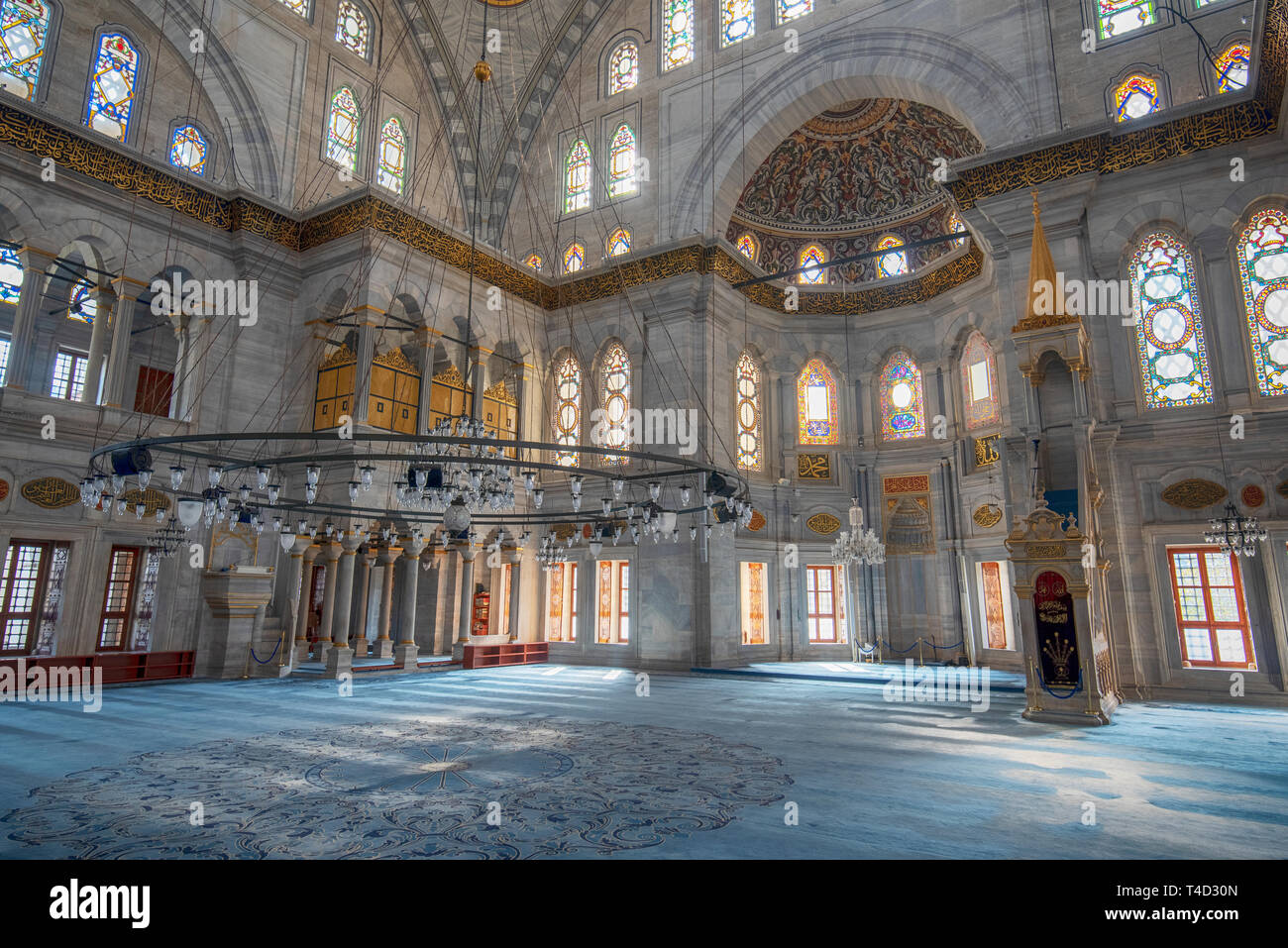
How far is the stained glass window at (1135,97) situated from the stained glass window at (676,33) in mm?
8670

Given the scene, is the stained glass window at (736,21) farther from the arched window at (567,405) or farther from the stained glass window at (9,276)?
the stained glass window at (9,276)

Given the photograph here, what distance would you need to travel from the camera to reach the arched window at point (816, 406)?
1681cm

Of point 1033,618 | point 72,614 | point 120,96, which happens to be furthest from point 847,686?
point 120,96

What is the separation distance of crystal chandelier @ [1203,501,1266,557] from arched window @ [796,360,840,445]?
8089 millimetres

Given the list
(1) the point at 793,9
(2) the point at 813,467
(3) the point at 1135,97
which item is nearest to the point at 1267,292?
(3) the point at 1135,97

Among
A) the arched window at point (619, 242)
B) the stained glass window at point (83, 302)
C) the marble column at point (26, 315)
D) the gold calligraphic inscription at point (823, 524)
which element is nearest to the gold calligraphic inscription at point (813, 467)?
the gold calligraphic inscription at point (823, 524)

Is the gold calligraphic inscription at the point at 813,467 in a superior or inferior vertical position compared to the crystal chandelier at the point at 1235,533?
superior

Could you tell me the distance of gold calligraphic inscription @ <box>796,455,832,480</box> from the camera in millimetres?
16438

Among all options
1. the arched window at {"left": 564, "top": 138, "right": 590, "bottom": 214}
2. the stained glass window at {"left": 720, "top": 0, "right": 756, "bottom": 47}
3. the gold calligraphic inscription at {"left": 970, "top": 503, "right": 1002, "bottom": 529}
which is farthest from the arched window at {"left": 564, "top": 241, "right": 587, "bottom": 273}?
the gold calligraphic inscription at {"left": 970, "top": 503, "right": 1002, "bottom": 529}

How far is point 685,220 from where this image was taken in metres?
15.3

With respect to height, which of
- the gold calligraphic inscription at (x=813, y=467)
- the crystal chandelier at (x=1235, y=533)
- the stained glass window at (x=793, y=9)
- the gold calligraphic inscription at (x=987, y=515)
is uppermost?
the stained glass window at (x=793, y=9)

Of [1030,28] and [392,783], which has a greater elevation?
[1030,28]
